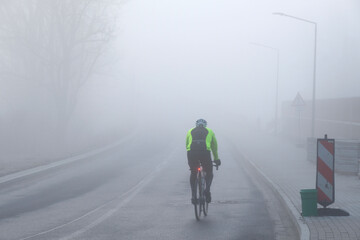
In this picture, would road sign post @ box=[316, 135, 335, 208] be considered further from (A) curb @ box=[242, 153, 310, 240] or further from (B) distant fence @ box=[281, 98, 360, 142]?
(B) distant fence @ box=[281, 98, 360, 142]

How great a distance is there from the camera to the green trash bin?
35.4ft

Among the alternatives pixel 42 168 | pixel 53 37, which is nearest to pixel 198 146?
pixel 42 168

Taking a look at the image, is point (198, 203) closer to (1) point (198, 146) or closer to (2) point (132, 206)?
(1) point (198, 146)

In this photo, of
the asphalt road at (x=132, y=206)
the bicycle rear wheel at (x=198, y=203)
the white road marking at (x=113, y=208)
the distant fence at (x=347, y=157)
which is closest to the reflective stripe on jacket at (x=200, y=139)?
the bicycle rear wheel at (x=198, y=203)

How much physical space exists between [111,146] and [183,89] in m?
141

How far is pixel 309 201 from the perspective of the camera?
10891mm

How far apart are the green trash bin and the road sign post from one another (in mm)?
406

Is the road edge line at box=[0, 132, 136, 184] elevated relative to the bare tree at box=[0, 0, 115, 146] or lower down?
lower down

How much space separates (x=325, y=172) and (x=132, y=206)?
13.8ft

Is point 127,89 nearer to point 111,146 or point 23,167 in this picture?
point 111,146

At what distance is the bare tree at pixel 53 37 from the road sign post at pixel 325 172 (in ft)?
87.3

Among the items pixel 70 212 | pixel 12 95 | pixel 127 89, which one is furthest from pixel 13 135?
pixel 127 89

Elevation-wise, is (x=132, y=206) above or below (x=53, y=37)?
below

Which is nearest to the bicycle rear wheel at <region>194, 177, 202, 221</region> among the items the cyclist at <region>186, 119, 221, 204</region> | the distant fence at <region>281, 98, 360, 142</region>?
the cyclist at <region>186, 119, 221, 204</region>
